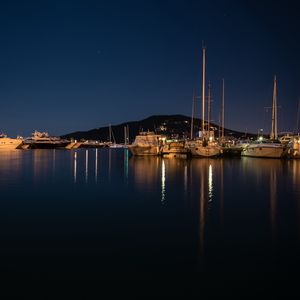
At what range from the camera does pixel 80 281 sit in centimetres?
656

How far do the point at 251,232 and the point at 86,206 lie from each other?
720cm

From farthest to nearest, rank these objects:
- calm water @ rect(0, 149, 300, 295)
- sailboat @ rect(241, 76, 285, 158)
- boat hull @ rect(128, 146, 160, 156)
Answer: boat hull @ rect(128, 146, 160, 156), sailboat @ rect(241, 76, 285, 158), calm water @ rect(0, 149, 300, 295)

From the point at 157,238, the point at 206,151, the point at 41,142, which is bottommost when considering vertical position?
the point at 157,238

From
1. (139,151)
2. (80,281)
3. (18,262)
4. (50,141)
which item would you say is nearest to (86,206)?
(18,262)

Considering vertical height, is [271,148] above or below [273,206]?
above

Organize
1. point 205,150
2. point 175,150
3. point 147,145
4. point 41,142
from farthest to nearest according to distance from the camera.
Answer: point 41,142
point 147,145
point 175,150
point 205,150

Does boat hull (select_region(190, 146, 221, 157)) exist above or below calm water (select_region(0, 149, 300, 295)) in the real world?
above

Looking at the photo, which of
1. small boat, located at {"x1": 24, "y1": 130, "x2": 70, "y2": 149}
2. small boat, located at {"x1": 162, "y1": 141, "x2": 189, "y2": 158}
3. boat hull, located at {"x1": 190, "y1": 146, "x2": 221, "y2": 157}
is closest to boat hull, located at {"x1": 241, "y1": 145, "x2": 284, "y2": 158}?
boat hull, located at {"x1": 190, "y1": 146, "x2": 221, "y2": 157}

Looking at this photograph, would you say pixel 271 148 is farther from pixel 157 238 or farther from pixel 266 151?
pixel 157 238

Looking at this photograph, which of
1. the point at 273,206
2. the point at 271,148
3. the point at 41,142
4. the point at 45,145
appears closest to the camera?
the point at 273,206

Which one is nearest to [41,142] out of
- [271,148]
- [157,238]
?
[271,148]

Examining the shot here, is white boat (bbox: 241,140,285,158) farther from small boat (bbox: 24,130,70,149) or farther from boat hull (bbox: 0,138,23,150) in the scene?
small boat (bbox: 24,130,70,149)

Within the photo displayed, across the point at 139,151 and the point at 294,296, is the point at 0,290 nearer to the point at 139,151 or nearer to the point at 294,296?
the point at 294,296

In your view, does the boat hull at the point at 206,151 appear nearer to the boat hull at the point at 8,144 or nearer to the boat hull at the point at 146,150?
the boat hull at the point at 146,150
